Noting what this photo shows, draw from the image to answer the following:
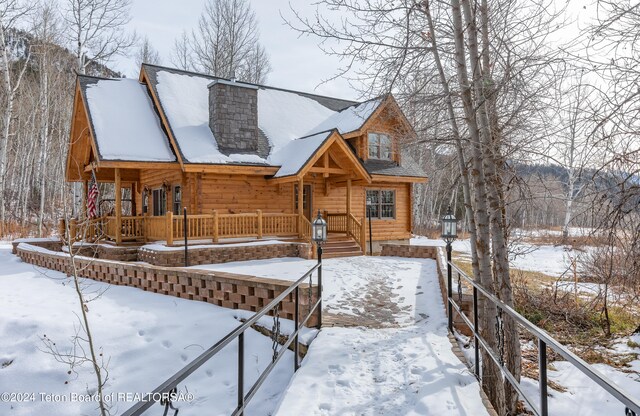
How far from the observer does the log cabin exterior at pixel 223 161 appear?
42.2ft

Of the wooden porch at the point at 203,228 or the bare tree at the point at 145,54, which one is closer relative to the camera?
the wooden porch at the point at 203,228

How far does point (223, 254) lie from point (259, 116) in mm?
7499

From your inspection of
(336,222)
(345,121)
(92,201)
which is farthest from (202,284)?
(345,121)

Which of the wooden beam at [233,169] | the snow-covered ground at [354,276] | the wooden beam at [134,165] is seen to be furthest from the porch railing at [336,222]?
the wooden beam at [134,165]

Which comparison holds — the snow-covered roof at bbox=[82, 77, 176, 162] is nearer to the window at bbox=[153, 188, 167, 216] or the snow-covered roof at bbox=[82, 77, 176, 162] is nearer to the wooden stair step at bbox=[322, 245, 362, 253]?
the window at bbox=[153, 188, 167, 216]

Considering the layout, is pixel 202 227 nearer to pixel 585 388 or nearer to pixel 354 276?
pixel 354 276

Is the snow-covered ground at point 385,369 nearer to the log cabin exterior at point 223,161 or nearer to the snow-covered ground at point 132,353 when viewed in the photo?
the snow-covered ground at point 132,353

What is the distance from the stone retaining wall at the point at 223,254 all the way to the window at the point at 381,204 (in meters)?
5.97

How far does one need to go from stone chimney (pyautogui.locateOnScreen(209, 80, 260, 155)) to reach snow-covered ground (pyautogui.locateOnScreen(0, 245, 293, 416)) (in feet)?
26.3

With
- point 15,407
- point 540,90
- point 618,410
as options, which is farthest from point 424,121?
point 15,407

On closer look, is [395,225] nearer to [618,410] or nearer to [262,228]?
[262,228]

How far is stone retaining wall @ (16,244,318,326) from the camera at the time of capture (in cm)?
555

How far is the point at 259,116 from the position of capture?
55.3ft

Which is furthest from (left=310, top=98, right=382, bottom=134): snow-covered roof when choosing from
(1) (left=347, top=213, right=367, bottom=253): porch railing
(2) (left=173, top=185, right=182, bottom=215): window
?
(2) (left=173, top=185, right=182, bottom=215): window
